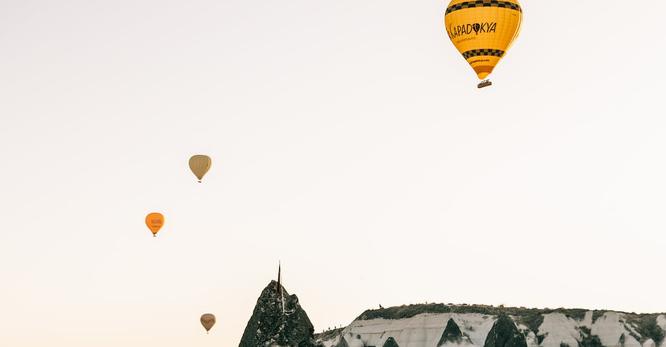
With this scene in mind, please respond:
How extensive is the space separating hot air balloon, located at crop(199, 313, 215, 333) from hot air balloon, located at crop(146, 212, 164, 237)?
17.4 meters

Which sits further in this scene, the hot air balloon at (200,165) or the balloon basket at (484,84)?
the hot air balloon at (200,165)

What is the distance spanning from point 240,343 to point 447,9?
217 feet

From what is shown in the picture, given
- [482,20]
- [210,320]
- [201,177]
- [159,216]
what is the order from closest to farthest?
1. [482,20]
2. [201,177]
3. [159,216]
4. [210,320]

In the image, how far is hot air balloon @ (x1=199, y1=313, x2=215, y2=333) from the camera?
5650 inches

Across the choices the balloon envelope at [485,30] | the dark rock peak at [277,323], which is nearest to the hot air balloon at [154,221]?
the dark rock peak at [277,323]

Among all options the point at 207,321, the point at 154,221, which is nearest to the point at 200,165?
the point at 154,221

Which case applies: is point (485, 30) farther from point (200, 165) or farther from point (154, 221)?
point (154, 221)

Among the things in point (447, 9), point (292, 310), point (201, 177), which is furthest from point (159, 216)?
point (447, 9)

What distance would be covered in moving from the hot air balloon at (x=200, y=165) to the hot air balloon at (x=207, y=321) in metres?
27.6

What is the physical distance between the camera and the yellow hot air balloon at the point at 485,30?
98812 millimetres

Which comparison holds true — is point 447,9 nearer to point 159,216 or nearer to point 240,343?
point 159,216

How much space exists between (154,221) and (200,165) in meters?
11.9

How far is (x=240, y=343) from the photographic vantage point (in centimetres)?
15600

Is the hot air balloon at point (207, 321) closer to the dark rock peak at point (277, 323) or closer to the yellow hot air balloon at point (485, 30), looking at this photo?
the dark rock peak at point (277, 323)
